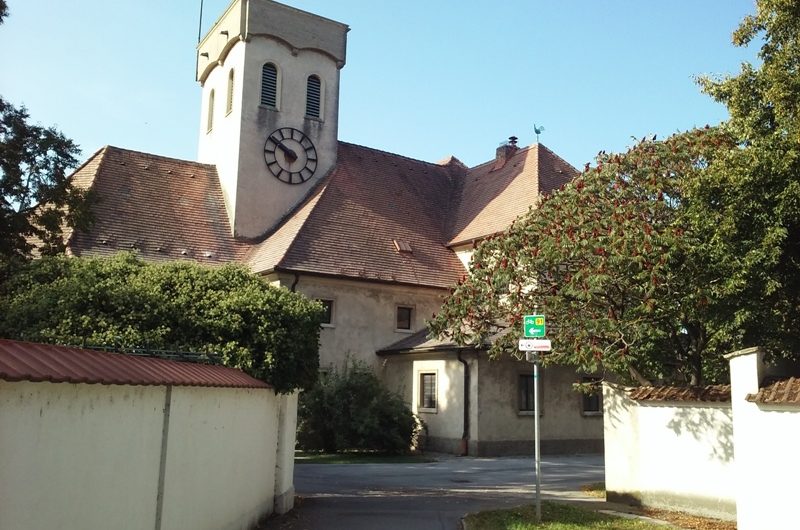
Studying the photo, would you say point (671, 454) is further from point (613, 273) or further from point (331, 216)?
point (331, 216)

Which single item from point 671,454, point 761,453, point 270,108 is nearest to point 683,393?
point 671,454

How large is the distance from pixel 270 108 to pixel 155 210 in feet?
20.6

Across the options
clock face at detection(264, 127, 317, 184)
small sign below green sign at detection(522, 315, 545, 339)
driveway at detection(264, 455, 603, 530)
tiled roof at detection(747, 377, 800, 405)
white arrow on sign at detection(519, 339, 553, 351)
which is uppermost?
clock face at detection(264, 127, 317, 184)

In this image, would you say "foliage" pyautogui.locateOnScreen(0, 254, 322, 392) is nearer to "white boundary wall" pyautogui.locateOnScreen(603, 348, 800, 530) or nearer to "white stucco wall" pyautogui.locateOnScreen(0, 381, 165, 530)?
"white stucco wall" pyautogui.locateOnScreen(0, 381, 165, 530)

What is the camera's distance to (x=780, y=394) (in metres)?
9.16

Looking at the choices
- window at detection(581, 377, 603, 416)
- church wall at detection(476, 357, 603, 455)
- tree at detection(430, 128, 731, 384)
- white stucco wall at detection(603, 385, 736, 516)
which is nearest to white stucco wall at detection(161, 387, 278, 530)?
tree at detection(430, 128, 731, 384)

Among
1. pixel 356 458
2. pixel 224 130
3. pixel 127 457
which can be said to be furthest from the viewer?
pixel 224 130

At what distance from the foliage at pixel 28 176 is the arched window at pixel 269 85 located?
13.3 meters

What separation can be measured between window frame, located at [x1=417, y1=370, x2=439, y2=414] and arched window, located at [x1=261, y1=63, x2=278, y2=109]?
12.7 m

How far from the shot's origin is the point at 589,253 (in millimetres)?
12719

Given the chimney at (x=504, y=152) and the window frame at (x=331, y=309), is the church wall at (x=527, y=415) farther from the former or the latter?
the chimney at (x=504, y=152)

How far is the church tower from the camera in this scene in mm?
29250

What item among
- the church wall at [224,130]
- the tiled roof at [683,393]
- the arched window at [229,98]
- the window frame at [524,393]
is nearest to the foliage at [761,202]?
the tiled roof at [683,393]

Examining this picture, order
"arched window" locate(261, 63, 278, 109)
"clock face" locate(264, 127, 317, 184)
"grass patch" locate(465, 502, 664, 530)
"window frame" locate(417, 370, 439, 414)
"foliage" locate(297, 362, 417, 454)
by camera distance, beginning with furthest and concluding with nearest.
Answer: "arched window" locate(261, 63, 278, 109) < "clock face" locate(264, 127, 317, 184) < "window frame" locate(417, 370, 439, 414) < "foliage" locate(297, 362, 417, 454) < "grass patch" locate(465, 502, 664, 530)
